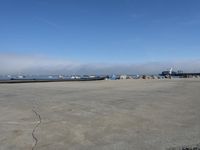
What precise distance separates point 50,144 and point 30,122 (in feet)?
8.66

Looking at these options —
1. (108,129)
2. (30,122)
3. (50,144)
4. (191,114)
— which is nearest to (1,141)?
(50,144)

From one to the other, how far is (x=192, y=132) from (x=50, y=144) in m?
3.82

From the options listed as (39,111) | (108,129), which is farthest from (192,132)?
(39,111)

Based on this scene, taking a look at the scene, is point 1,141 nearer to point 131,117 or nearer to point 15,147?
point 15,147

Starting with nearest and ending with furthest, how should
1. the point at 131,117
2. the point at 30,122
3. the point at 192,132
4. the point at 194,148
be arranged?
the point at 194,148 → the point at 192,132 → the point at 30,122 → the point at 131,117

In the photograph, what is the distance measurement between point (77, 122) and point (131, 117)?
2.06 meters

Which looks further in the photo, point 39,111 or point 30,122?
point 39,111

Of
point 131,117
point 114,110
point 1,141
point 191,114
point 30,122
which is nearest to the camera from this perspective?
point 1,141

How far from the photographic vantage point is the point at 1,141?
281 inches

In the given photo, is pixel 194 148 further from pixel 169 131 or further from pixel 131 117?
pixel 131 117

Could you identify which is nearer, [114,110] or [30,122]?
[30,122]

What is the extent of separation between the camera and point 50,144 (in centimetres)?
691

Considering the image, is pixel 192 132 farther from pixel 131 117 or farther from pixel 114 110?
pixel 114 110

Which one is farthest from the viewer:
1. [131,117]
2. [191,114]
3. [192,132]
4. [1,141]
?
[191,114]
